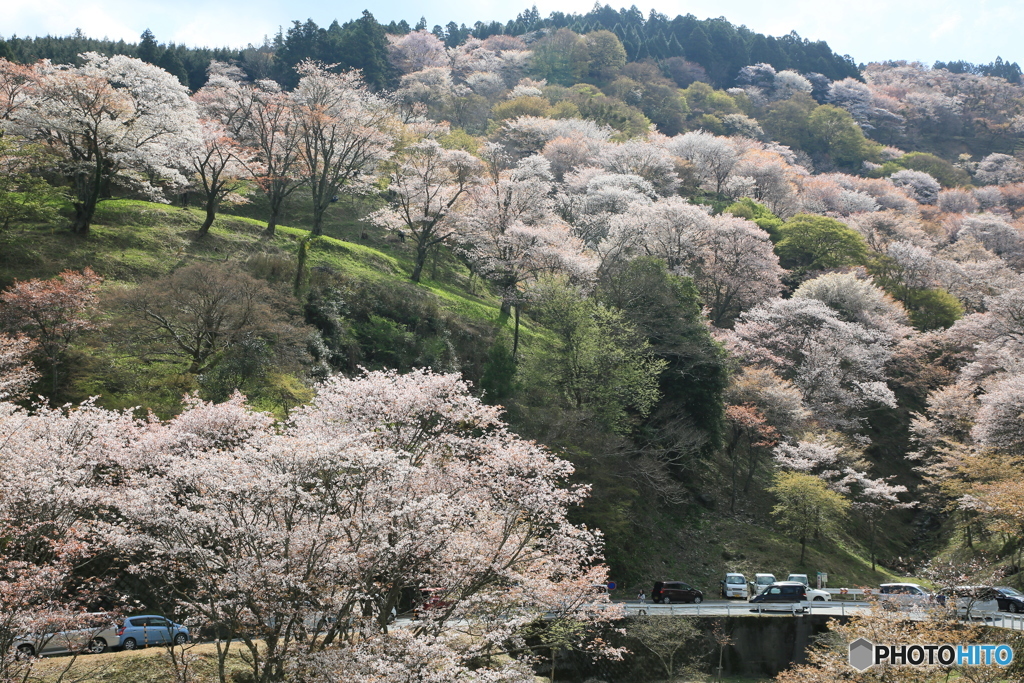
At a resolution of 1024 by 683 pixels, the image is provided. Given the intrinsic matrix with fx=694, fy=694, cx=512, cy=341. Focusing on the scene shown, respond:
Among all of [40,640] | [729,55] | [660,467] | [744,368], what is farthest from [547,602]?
[729,55]

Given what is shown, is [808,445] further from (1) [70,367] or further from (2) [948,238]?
(2) [948,238]

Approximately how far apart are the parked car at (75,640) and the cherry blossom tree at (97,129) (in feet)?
79.5

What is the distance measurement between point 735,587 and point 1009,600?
30.1ft

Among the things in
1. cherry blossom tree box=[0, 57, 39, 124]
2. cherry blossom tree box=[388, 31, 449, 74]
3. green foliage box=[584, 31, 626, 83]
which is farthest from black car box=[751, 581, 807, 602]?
green foliage box=[584, 31, 626, 83]

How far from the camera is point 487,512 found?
1827cm

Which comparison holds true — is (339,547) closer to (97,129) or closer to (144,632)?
(144,632)

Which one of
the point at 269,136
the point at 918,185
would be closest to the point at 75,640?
the point at 269,136

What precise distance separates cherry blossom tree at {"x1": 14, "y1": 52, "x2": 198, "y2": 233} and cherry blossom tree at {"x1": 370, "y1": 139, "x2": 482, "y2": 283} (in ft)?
42.1

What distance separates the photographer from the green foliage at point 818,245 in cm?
5941

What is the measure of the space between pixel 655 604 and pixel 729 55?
138435 mm

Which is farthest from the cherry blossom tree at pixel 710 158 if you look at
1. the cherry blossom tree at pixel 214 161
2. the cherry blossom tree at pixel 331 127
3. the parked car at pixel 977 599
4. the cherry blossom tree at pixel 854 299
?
the parked car at pixel 977 599

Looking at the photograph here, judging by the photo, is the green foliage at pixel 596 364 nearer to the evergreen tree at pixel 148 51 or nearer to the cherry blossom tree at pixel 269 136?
the cherry blossom tree at pixel 269 136

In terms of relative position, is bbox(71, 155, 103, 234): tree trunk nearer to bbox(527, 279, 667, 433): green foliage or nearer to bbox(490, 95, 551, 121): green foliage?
bbox(527, 279, 667, 433): green foliage

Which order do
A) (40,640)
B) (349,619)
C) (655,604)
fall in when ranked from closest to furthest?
(349,619), (40,640), (655,604)
